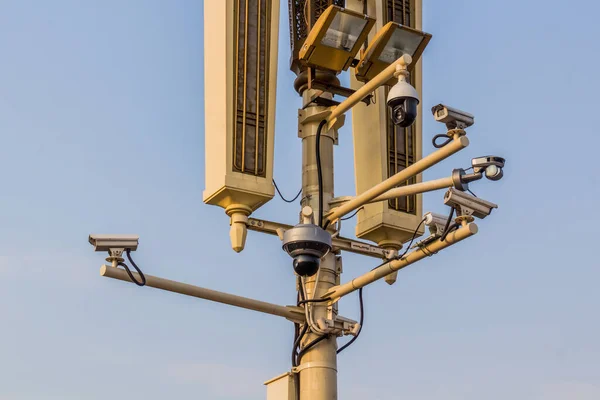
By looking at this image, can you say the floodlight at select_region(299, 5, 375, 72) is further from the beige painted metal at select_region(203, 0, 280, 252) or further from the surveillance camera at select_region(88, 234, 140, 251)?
the surveillance camera at select_region(88, 234, 140, 251)

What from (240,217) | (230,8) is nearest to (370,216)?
(240,217)

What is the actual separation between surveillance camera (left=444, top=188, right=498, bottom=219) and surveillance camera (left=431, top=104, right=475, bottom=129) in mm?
632

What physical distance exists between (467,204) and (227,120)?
3.51m

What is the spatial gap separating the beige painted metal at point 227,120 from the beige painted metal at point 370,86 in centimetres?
94

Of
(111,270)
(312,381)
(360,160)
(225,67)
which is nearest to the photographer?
(111,270)

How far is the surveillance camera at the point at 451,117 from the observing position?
405 inches

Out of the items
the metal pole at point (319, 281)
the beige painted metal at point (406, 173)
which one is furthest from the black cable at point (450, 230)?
the metal pole at point (319, 281)

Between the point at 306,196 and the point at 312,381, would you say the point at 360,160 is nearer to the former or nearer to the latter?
the point at 306,196

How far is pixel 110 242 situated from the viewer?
11062 mm

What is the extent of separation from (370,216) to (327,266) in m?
Answer: 1.44

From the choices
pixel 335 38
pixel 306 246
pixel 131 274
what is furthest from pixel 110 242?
pixel 335 38

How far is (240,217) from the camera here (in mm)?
12648

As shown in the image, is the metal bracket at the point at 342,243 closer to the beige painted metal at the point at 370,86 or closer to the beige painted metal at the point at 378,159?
the beige painted metal at the point at 378,159

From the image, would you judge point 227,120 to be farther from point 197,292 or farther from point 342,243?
point 197,292
